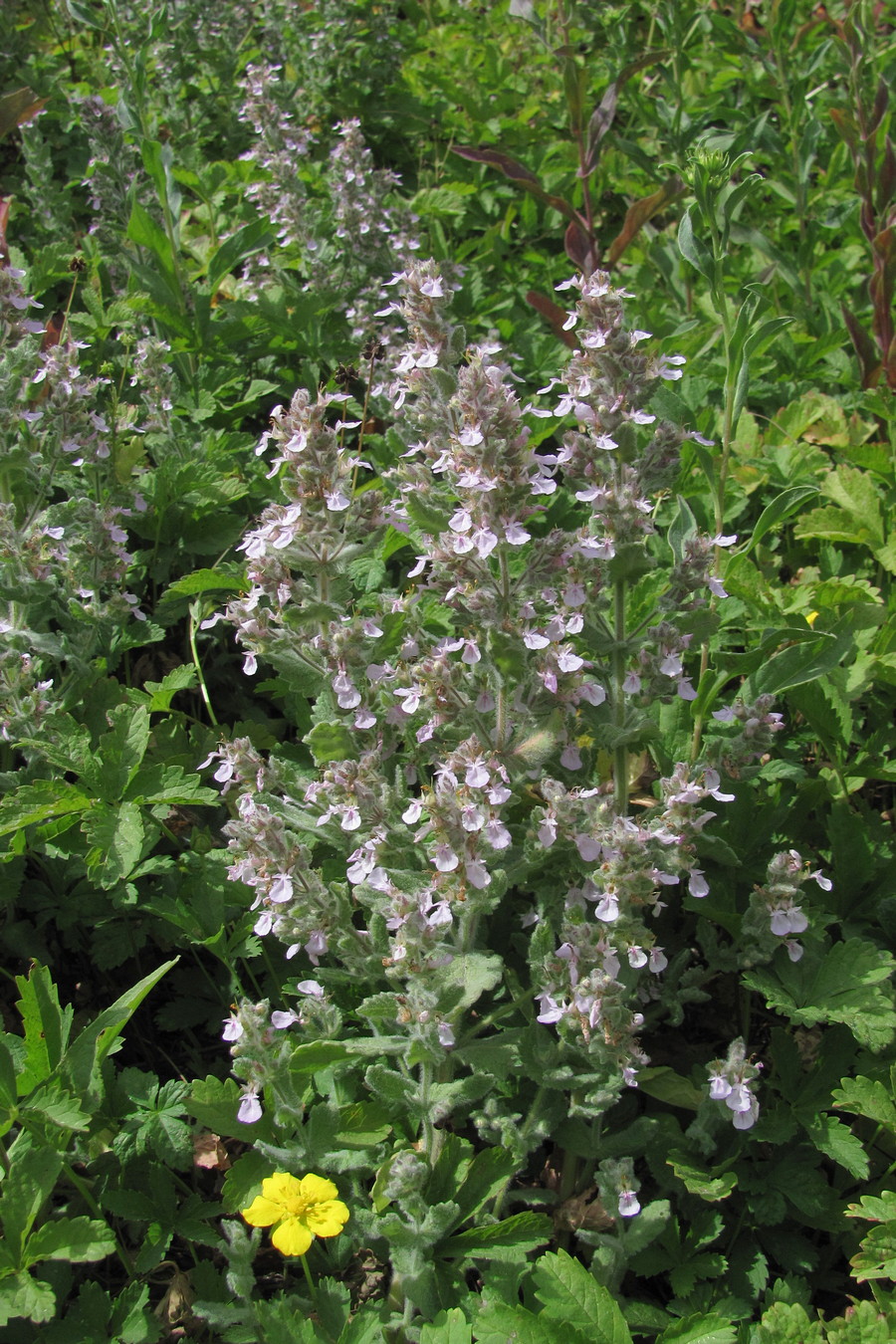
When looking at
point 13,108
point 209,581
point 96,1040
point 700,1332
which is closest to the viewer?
point 700,1332

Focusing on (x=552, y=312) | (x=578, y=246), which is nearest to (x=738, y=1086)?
(x=552, y=312)

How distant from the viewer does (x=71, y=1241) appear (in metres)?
2.15

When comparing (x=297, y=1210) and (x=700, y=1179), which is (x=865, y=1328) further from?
(x=297, y=1210)

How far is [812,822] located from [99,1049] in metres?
2.04

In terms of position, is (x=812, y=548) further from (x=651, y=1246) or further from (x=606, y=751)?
(x=651, y=1246)

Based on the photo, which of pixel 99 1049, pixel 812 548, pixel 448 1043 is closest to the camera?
pixel 448 1043

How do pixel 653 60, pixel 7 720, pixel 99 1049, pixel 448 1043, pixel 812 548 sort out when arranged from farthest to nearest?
pixel 653 60, pixel 812 548, pixel 7 720, pixel 99 1049, pixel 448 1043

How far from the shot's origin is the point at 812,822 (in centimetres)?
309

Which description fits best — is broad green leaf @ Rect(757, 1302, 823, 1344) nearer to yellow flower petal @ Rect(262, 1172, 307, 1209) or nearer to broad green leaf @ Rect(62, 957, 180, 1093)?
yellow flower petal @ Rect(262, 1172, 307, 1209)

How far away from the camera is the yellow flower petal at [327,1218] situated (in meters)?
2.13

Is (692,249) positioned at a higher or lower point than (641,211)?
higher

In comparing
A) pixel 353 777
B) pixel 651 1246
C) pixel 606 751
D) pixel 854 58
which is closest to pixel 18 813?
pixel 353 777

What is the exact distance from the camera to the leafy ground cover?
87.5 inches

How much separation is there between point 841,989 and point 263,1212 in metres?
1.38
